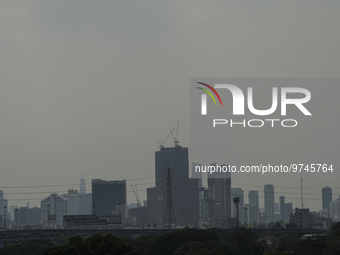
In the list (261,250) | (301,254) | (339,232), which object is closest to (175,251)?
(261,250)

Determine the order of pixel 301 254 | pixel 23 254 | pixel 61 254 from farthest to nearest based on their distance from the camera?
pixel 23 254
pixel 301 254
pixel 61 254

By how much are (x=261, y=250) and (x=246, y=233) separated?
1541 centimetres

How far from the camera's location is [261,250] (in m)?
154

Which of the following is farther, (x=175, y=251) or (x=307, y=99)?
(x=175, y=251)

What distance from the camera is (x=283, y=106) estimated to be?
114 m

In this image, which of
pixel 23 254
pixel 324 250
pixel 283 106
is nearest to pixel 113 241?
pixel 283 106

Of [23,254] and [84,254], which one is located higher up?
[84,254]

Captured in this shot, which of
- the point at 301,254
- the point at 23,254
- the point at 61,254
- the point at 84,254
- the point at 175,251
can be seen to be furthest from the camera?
the point at 23,254

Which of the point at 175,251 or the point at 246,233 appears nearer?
the point at 175,251

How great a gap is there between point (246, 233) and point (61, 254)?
353ft

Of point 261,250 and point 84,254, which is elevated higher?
point 84,254

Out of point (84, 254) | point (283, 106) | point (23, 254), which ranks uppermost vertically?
point (283, 106)

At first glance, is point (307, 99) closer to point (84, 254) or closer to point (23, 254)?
point (84, 254)

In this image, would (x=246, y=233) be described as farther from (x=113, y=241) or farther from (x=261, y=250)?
(x=113, y=241)
